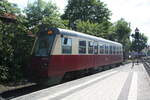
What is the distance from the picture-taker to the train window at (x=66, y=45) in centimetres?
1541

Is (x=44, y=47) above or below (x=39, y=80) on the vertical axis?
above

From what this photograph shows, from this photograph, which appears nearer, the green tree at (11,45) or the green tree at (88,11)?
the green tree at (11,45)

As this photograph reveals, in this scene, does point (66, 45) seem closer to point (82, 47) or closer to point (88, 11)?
point (82, 47)

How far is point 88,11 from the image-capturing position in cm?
6162

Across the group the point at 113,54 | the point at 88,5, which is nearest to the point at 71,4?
the point at 88,5

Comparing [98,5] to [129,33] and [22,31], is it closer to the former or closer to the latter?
[129,33]

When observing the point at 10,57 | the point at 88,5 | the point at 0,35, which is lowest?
the point at 10,57

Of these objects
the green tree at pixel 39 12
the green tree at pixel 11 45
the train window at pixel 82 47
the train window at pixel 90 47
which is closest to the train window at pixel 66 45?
the train window at pixel 82 47

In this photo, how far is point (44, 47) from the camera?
14766 mm

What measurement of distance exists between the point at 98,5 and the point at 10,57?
158 feet

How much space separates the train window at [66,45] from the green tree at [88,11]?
4475 cm

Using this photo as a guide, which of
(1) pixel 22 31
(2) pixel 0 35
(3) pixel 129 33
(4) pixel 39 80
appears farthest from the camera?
(3) pixel 129 33

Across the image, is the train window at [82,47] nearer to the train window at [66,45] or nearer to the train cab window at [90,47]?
the train cab window at [90,47]

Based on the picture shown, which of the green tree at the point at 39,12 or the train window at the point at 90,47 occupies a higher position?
the green tree at the point at 39,12
